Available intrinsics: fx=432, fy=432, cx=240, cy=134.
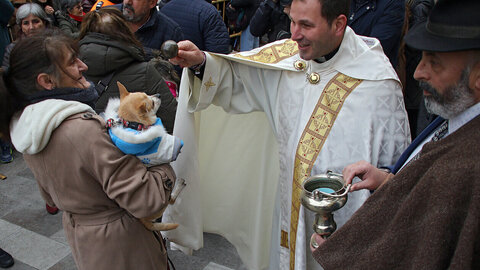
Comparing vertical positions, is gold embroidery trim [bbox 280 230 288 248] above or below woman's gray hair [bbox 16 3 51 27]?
below

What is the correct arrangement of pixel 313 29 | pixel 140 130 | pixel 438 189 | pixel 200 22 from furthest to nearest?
pixel 200 22 < pixel 313 29 < pixel 140 130 < pixel 438 189

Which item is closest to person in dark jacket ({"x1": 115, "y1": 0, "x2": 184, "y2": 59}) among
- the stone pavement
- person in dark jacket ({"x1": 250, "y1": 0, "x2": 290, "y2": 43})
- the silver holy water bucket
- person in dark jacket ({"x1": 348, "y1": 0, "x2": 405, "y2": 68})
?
person in dark jacket ({"x1": 250, "y1": 0, "x2": 290, "y2": 43})

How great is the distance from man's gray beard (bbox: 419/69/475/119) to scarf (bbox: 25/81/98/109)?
1487mm

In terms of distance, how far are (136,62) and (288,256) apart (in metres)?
1.66

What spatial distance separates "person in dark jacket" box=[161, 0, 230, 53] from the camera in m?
4.21

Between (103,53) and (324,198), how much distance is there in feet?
5.97

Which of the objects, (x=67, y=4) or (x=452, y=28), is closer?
(x=452, y=28)

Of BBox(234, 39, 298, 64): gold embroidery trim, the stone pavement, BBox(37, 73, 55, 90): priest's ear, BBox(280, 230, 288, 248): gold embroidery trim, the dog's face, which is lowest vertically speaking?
the stone pavement

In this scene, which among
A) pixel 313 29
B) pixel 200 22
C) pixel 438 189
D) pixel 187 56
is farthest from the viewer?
pixel 200 22

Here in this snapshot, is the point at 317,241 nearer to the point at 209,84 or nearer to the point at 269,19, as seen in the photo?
the point at 209,84

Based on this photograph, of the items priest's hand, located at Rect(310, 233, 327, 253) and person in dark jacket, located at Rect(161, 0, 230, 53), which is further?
person in dark jacket, located at Rect(161, 0, 230, 53)

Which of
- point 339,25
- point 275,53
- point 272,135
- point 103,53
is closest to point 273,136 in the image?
point 272,135

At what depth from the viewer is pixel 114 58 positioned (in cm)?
285

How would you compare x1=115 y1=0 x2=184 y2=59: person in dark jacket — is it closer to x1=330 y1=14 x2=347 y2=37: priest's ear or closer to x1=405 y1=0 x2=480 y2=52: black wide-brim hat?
x1=330 y1=14 x2=347 y2=37: priest's ear
